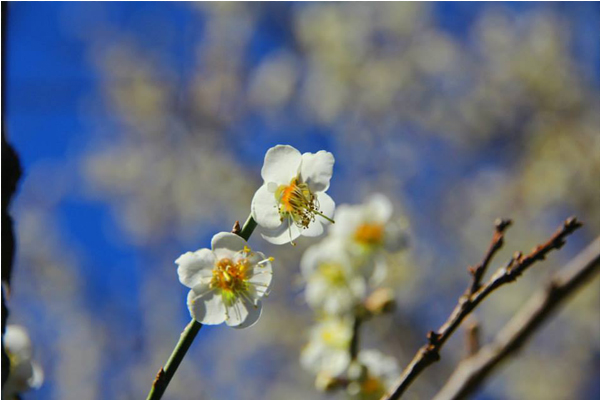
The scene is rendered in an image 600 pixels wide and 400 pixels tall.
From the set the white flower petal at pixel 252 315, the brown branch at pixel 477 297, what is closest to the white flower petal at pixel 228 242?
the white flower petal at pixel 252 315

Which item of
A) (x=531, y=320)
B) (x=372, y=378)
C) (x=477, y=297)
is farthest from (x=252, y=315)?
→ (x=372, y=378)

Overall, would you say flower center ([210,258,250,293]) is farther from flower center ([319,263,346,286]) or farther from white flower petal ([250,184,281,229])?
flower center ([319,263,346,286])

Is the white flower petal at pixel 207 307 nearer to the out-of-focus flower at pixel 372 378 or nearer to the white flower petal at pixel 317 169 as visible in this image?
the white flower petal at pixel 317 169

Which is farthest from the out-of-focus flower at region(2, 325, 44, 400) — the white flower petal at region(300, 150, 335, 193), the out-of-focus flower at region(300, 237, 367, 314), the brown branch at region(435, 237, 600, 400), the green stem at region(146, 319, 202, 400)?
the out-of-focus flower at region(300, 237, 367, 314)

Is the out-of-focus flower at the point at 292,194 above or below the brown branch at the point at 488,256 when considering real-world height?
above

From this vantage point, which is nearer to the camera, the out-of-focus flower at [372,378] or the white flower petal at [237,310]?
the white flower petal at [237,310]

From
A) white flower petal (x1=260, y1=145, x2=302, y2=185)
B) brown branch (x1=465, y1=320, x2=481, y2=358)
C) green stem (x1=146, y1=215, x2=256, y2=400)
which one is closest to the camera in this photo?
green stem (x1=146, y1=215, x2=256, y2=400)
